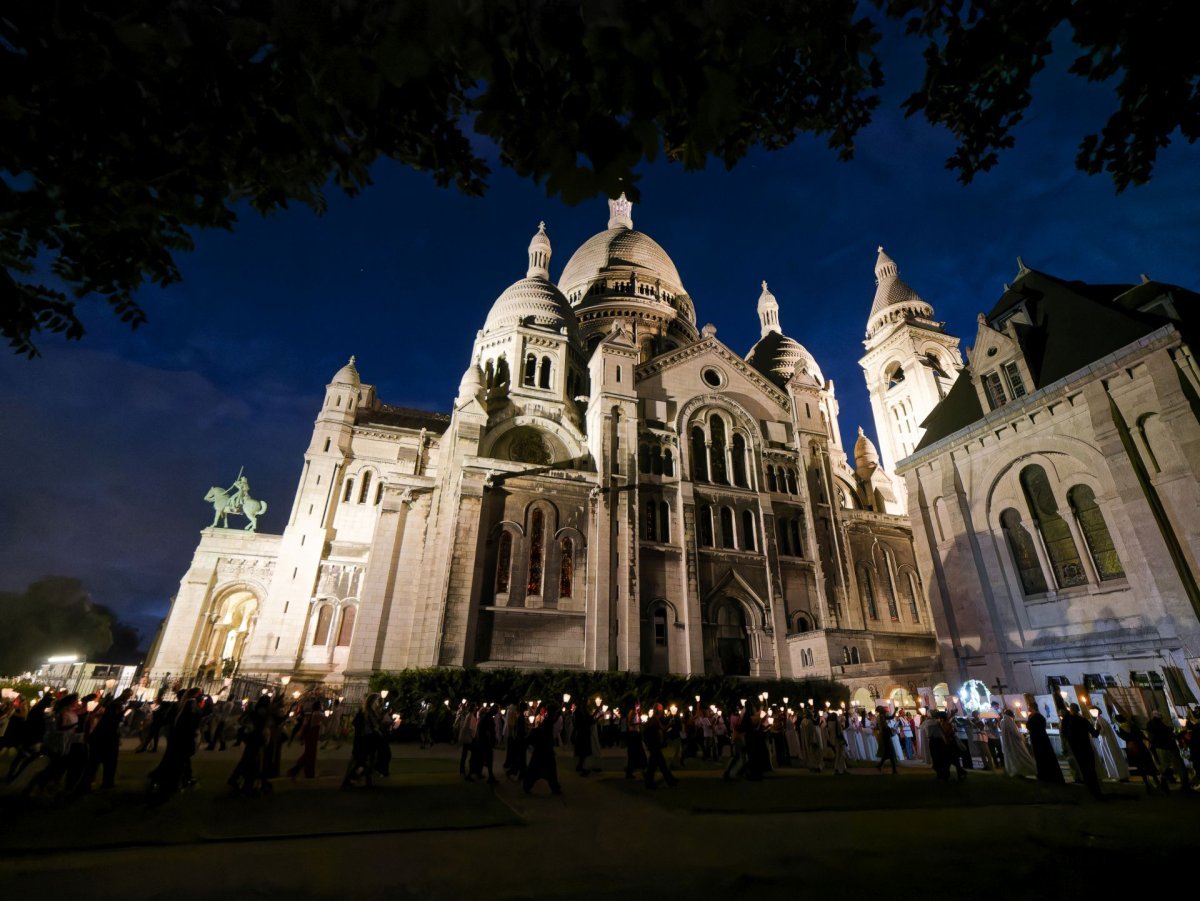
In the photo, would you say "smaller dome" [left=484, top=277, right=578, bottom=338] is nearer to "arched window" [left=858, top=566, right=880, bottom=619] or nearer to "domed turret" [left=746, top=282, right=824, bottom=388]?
"domed turret" [left=746, top=282, right=824, bottom=388]

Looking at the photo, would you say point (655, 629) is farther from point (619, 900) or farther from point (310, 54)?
point (310, 54)

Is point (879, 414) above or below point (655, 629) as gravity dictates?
above

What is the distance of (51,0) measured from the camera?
10.8 feet

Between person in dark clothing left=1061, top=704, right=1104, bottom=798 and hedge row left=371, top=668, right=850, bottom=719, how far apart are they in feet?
49.6

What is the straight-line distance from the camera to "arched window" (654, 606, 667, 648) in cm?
2764

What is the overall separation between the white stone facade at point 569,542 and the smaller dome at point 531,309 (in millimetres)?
217

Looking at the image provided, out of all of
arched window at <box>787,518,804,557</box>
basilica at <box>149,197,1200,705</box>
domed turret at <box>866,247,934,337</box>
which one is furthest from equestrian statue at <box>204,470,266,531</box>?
domed turret at <box>866,247,934,337</box>

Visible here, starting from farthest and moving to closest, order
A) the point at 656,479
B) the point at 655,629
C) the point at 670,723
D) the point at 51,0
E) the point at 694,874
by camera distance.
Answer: the point at 656,479 < the point at 655,629 < the point at 670,723 < the point at 694,874 < the point at 51,0

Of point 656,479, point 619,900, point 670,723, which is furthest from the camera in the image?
point 656,479

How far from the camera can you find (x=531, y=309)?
129ft

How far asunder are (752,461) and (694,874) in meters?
30.3

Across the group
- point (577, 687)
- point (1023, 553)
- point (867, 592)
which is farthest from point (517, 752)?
point (867, 592)

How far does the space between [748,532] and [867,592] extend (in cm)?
779

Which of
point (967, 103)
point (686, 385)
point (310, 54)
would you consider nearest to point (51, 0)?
point (310, 54)
